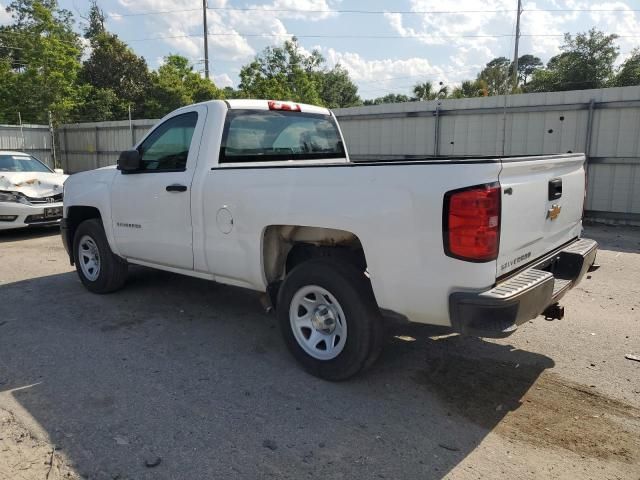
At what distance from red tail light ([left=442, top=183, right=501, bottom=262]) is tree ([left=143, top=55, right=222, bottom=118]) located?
33.2 meters

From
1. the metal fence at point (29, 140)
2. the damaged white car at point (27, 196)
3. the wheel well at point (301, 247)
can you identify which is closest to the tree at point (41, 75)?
the metal fence at point (29, 140)

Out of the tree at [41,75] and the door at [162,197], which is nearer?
the door at [162,197]

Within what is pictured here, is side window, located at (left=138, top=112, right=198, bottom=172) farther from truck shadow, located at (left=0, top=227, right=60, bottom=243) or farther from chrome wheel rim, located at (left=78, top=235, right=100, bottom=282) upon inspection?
truck shadow, located at (left=0, top=227, right=60, bottom=243)

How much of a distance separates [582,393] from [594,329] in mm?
1451

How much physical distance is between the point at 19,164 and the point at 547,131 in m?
11.3

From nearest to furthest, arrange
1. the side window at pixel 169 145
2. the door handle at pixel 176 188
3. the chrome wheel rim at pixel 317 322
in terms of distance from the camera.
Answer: the chrome wheel rim at pixel 317 322 → the door handle at pixel 176 188 → the side window at pixel 169 145

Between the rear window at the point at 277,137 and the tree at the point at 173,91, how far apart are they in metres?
30.5

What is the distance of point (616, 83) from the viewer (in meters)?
35.1

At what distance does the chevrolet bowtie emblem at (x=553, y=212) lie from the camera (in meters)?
3.53

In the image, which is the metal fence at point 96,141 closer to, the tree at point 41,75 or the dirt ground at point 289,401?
the tree at point 41,75

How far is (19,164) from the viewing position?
1088cm

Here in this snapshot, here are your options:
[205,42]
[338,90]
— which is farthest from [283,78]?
[338,90]

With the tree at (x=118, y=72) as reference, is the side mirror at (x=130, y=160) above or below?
below

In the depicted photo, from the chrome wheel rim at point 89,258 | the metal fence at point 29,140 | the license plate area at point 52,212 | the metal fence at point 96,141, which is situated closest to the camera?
the chrome wheel rim at point 89,258
